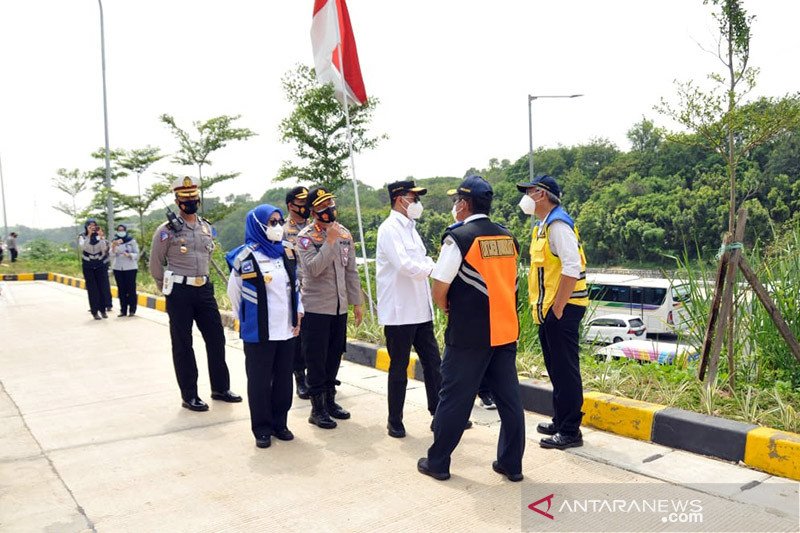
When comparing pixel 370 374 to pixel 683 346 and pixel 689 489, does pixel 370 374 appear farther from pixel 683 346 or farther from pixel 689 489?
pixel 689 489

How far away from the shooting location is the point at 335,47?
761 cm

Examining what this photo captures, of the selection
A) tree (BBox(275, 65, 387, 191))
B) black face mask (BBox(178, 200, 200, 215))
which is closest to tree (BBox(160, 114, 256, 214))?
tree (BBox(275, 65, 387, 191))

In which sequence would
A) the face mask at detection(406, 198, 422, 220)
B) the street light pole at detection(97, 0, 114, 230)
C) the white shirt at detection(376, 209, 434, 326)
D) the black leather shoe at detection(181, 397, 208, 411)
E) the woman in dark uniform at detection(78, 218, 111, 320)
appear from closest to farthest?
the white shirt at detection(376, 209, 434, 326), the face mask at detection(406, 198, 422, 220), the black leather shoe at detection(181, 397, 208, 411), the woman in dark uniform at detection(78, 218, 111, 320), the street light pole at detection(97, 0, 114, 230)

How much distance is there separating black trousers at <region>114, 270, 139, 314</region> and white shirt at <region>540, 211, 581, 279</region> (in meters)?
9.07

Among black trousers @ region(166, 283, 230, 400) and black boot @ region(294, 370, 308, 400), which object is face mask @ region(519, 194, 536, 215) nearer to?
black boot @ region(294, 370, 308, 400)

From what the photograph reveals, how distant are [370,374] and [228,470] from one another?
270cm

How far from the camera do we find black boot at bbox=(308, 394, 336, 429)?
4.88 meters

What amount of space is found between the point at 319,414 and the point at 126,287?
766 cm

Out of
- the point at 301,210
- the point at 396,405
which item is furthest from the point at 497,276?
the point at 301,210

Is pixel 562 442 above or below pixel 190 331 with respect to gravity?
below

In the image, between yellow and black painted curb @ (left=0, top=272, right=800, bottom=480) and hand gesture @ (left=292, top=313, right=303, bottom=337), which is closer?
yellow and black painted curb @ (left=0, top=272, right=800, bottom=480)

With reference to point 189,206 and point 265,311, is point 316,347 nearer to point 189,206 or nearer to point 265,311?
point 265,311

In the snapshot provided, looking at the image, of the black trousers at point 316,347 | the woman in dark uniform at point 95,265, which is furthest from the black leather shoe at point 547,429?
the woman in dark uniform at point 95,265

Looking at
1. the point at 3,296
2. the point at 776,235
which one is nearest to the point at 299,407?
the point at 776,235
